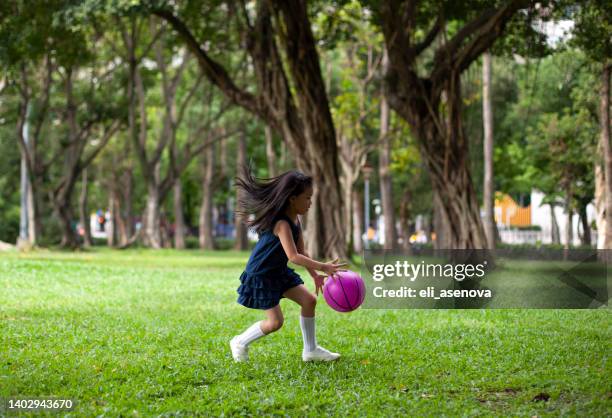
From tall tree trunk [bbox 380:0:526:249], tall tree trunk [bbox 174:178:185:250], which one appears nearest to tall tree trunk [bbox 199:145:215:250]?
tall tree trunk [bbox 174:178:185:250]

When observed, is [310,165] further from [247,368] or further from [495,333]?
[247,368]

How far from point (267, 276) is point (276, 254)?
188mm

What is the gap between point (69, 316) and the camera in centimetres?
1074

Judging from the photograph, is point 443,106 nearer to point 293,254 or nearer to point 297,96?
point 297,96

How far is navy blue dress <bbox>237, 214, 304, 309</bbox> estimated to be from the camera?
6934mm

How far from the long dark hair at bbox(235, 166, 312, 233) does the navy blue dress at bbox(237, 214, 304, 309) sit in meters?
0.08

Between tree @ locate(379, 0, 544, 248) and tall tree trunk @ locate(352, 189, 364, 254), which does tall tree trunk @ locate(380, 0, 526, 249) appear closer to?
tree @ locate(379, 0, 544, 248)

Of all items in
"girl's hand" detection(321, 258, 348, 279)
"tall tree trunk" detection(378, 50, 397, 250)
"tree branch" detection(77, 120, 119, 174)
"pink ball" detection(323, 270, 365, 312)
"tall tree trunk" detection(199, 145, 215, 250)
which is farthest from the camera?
"tall tree trunk" detection(199, 145, 215, 250)

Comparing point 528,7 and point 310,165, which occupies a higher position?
point 528,7

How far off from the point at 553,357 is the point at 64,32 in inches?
752

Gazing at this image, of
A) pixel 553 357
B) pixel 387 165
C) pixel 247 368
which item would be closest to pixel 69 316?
pixel 247 368

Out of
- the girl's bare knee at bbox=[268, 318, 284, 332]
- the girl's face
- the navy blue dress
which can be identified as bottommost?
the girl's bare knee at bbox=[268, 318, 284, 332]

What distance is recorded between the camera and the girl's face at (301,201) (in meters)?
6.97

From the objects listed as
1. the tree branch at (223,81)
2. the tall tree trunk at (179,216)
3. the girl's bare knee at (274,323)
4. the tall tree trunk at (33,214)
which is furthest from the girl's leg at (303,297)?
the tall tree trunk at (179,216)
